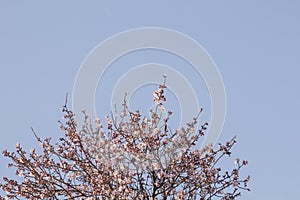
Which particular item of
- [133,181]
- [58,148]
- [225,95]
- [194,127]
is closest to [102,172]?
[133,181]

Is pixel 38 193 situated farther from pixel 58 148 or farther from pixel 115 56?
pixel 115 56

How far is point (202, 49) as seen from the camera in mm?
8984

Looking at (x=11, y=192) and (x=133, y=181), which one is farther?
(x=11, y=192)

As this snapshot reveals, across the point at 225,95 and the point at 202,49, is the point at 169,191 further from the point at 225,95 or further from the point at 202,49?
the point at 202,49

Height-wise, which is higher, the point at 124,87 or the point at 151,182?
the point at 124,87

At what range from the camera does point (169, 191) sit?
816cm

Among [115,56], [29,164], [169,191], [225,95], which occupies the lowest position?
[169,191]

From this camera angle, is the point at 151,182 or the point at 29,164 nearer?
the point at 151,182

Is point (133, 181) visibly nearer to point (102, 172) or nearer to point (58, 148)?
point (102, 172)

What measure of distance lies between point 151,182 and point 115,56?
223cm

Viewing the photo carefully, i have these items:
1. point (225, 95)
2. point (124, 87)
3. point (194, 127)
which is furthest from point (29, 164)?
point (225, 95)

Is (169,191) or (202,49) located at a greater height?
(202,49)

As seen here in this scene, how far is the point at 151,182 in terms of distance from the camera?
823cm

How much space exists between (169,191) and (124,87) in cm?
182
